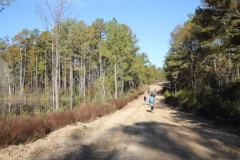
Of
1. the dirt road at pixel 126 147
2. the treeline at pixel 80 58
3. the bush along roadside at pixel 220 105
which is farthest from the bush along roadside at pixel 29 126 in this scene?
the bush along roadside at pixel 220 105

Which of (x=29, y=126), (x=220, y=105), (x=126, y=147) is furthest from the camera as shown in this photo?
(x=220, y=105)

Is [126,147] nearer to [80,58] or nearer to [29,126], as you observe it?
[29,126]

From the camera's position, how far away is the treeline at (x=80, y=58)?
31609 mm

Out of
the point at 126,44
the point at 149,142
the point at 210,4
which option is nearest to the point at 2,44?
the point at 126,44

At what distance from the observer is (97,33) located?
5731 cm

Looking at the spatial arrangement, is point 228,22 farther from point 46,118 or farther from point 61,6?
point 46,118

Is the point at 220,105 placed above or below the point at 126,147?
above

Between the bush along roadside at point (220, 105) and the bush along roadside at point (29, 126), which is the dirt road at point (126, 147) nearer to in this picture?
the bush along roadside at point (29, 126)

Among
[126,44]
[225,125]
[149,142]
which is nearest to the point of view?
[149,142]

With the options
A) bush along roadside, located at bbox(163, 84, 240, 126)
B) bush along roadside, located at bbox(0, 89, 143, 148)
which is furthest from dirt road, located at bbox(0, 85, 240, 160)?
bush along roadside, located at bbox(163, 84, 240, 126)

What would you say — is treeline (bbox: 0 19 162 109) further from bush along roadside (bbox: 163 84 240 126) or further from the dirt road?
bush along roadside (bbox: 163 84 240 126)

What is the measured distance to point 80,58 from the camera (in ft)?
189

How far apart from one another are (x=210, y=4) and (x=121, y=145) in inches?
563

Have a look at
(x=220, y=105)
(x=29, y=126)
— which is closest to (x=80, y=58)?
(x=220, y=105)
